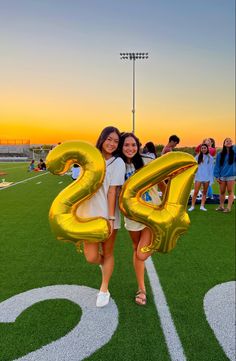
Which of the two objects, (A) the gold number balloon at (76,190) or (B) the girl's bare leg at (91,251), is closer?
(A) the gold number balloon at (76,190)

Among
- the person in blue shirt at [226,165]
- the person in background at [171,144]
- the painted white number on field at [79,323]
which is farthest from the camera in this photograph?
the person in blue shirt at [226,165]

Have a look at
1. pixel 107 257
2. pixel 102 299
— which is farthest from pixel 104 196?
pixel 102 299

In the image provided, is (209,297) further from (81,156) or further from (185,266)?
(81,156)

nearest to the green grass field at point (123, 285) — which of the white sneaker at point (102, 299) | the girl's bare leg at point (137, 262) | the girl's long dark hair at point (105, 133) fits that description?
the white sneaker at point (102, 299)

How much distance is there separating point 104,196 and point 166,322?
→ 1.40 metres

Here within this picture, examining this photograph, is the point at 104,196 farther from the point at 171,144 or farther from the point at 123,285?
the point at 171,144

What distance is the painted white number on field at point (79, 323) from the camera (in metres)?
2.54

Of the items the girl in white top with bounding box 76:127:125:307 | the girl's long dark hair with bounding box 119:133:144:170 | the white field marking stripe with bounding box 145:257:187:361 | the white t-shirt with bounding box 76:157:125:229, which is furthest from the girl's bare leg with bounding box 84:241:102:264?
the white field marking stripe with bounding box 145:257:187:361

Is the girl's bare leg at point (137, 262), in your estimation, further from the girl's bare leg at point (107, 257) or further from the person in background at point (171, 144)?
A: the person in background at point (171, 144)

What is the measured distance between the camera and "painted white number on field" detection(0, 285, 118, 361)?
254 centimetres

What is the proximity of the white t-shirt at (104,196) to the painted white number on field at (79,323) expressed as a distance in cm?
110

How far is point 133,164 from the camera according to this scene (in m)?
2.75

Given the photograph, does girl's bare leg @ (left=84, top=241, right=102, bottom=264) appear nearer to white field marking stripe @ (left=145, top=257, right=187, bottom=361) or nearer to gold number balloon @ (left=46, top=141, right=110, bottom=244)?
gold number balloon @ (left=46, top=141, right=110, bottom=244)

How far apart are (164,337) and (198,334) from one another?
325mm
